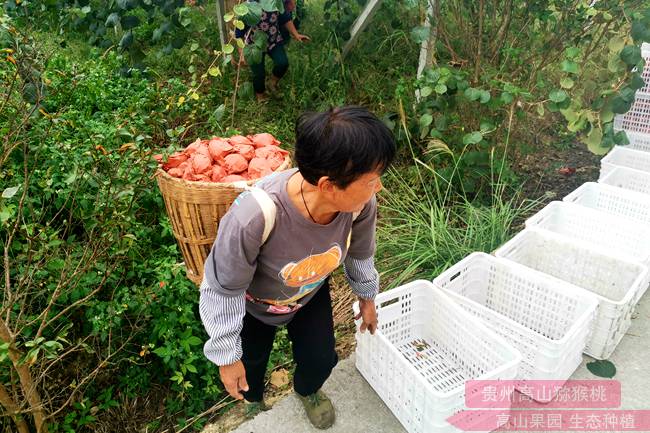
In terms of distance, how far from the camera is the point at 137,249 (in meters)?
2.56

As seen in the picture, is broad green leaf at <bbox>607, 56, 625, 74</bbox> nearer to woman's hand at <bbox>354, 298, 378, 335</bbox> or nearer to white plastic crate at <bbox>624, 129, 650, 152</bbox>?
white plastic crate at <bbox>624, 129, 650, 152</bbox>

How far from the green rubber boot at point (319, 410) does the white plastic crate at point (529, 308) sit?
2.29ft

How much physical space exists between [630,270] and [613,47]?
1325 mm

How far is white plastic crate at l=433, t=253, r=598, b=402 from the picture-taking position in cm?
198

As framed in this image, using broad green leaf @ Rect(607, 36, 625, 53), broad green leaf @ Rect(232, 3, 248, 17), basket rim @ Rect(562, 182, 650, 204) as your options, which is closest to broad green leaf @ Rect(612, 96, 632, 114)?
broad green leaf @ Rect(607, 36, 625, 53)

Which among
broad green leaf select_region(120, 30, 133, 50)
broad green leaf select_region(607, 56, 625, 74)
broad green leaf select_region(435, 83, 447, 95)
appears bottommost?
broad green leaf select_region(435, 83, 447, 95)

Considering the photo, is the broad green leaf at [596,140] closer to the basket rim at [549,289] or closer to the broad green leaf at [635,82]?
the broad green leaf at [635,82]

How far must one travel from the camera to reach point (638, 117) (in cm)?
367

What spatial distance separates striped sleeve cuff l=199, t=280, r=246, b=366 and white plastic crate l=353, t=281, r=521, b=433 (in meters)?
0.64

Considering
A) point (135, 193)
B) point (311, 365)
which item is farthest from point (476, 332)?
point (135, 193)

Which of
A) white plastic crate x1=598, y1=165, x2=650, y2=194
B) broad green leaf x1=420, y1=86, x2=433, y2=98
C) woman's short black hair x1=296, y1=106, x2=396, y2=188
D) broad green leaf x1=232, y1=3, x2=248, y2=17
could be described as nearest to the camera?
woman's short black hair x1=296, y1=106, x2=396, y2=188

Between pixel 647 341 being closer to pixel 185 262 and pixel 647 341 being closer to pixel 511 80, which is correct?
pixel 511 80

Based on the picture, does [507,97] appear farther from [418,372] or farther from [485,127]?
[418,372]

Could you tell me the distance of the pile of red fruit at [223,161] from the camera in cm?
221
